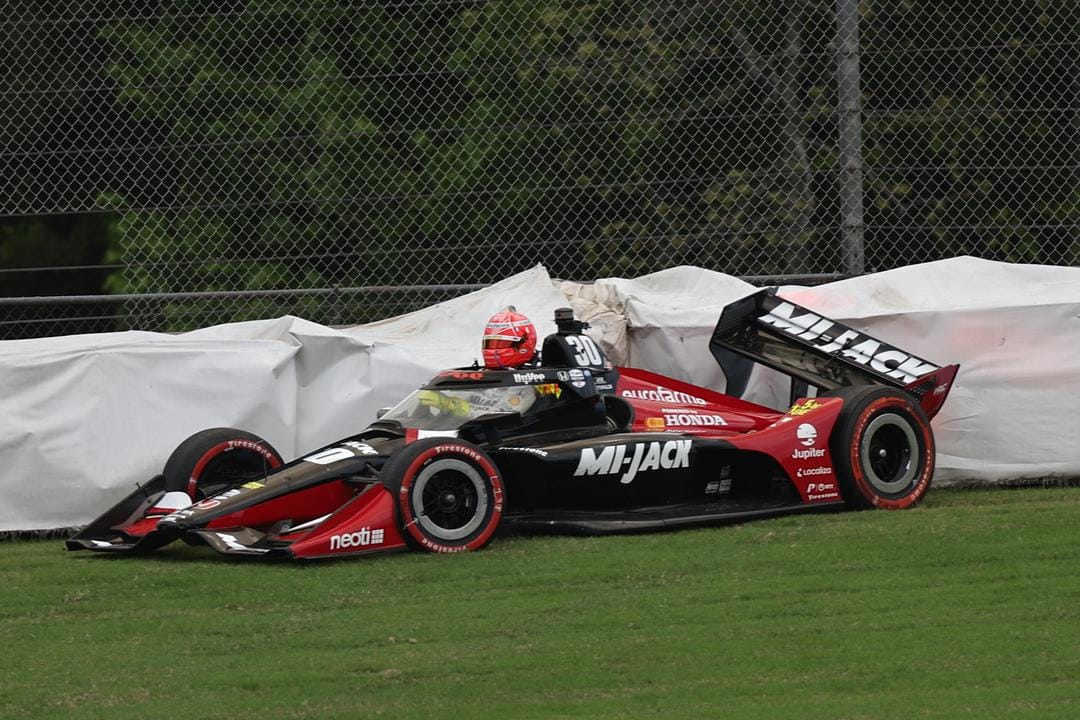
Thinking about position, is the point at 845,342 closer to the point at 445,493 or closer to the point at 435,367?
the point at 435,367

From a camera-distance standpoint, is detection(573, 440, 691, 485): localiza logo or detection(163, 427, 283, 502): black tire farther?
detection(163, 427, 283, 502): black tire

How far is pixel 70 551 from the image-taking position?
863 cm

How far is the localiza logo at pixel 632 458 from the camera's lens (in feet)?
27.5

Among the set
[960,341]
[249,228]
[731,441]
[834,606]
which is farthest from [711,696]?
[249,228]

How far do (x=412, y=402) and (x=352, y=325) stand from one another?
2.17 metres

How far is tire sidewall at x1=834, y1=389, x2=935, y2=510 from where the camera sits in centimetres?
877

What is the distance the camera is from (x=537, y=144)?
36.3 ft

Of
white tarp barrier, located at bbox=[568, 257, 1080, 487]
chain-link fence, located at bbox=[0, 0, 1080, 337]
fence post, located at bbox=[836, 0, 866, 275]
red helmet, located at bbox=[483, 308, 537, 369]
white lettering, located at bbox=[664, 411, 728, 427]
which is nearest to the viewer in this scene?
white lettering, located at bbox=[664, 411, 728, 427]

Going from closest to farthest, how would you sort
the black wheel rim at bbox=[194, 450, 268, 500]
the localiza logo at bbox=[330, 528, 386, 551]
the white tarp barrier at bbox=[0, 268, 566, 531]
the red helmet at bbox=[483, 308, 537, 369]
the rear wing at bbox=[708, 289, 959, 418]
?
the localiza logo at bbox=[330, 528, 386, 551]
the black wheel rim at bbox=[194, 450, 268, 500]
the white tarp barrier at bbox=[0, 268, 566, 531]
the red helmet at bbox=[483, 308, 537, 369]
the rear wing at bbox=[708, 289, 959, 418]

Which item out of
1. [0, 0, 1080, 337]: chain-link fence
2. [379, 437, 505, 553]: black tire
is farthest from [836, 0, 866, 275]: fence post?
[379, 437, 505, 553]: black tire

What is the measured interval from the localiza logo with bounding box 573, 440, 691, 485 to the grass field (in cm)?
39

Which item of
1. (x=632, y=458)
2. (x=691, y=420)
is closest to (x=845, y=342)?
(x=691, y=420)

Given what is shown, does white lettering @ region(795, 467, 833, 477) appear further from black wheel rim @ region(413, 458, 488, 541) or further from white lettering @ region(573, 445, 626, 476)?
black wheel rim @ region(413, 458, 488, 541)

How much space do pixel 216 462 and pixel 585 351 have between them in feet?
6.78
